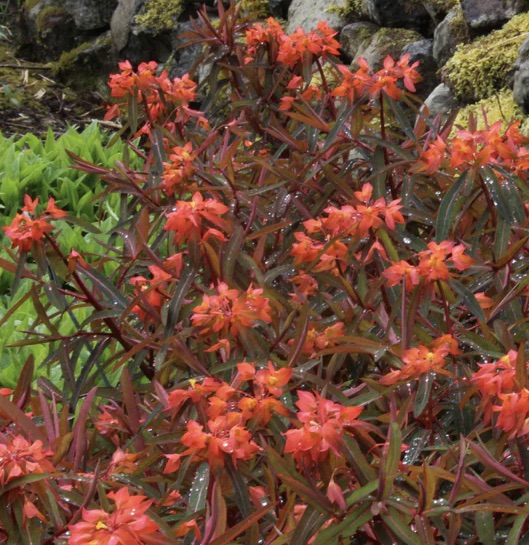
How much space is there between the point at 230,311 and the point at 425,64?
8.03ft

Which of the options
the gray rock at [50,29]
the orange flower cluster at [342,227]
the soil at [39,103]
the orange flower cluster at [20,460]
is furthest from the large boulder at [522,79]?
the gray rock at [50,29]

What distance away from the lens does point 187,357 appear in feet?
4.03

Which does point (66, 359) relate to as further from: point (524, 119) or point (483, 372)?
point (524, 119)

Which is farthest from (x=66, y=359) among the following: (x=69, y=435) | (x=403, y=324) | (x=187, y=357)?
(x=403, y=324)

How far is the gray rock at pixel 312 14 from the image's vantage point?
3.87 m

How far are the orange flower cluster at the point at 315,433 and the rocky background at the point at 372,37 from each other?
1.45 m

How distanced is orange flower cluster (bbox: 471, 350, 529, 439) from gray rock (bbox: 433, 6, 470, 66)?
236 centimetres

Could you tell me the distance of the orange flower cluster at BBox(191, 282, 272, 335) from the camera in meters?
1.15

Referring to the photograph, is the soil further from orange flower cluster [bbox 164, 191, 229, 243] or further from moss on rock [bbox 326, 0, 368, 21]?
orange flower cluster [bbox 164, 191, 229, 243]

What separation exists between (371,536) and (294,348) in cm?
28

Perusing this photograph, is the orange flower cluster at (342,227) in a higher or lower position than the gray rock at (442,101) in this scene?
higher

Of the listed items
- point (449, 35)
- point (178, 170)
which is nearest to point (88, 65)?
point (449, 35)

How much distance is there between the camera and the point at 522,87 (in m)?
2.63

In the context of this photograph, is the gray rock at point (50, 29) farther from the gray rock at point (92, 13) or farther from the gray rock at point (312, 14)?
the gray rock at point (312, 14)
